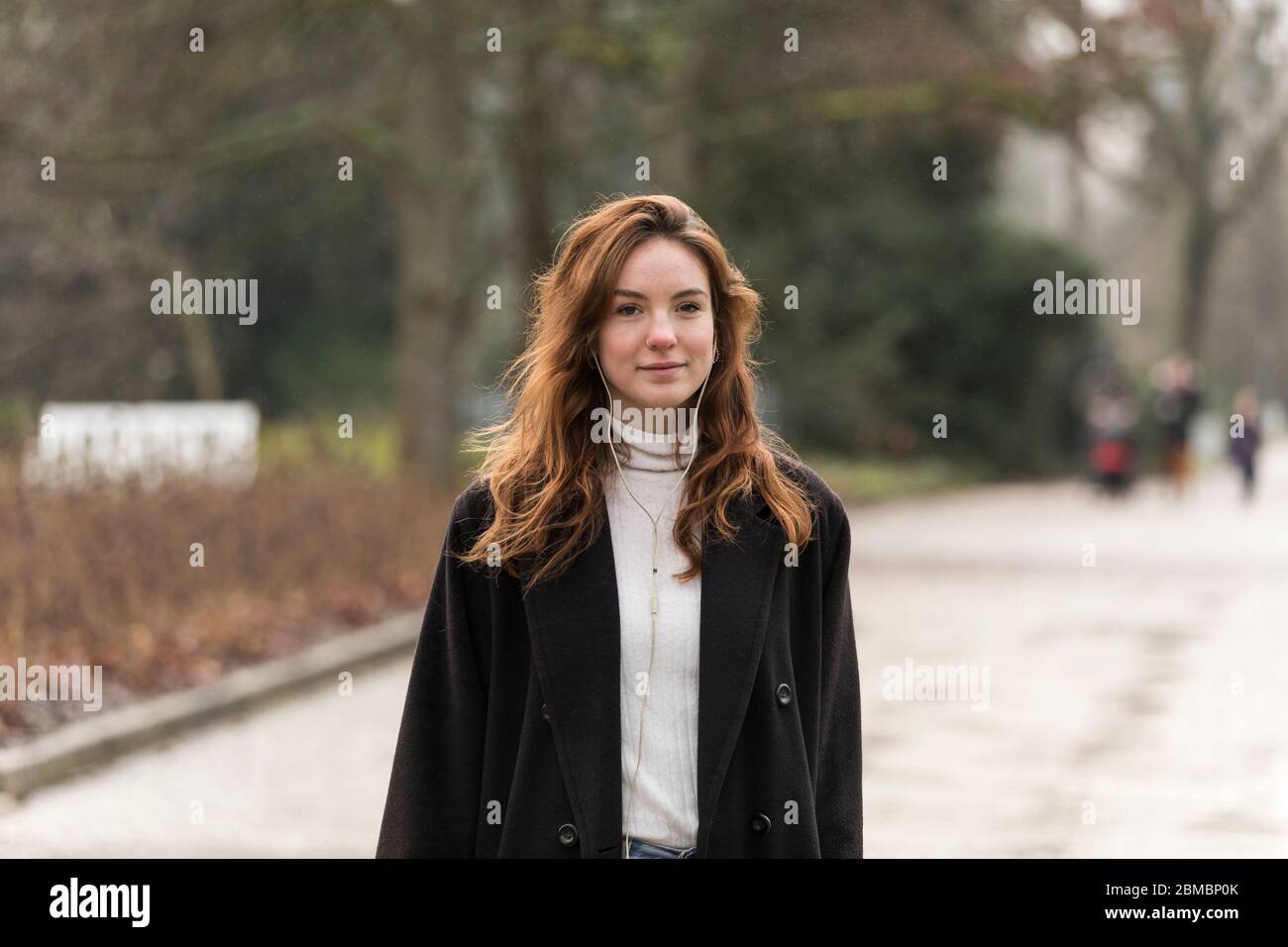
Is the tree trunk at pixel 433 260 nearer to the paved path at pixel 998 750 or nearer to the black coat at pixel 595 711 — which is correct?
the paved path at pixel 998 750

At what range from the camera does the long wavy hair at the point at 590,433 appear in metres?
2.96

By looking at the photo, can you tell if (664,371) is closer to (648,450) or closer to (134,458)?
(648,450)

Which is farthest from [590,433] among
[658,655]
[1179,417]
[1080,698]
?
[1179,417]

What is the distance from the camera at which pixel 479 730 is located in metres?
3.01

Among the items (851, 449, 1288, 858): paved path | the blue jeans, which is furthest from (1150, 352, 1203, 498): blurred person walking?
the blue jeans

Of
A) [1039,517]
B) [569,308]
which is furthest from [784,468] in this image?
[1039,517]

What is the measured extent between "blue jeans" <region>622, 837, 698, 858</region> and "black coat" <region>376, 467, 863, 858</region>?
3 cm

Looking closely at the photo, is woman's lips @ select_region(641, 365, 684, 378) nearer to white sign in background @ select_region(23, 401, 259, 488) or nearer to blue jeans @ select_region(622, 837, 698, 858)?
blue jeans @ select_region(622, 837, 698, 858)

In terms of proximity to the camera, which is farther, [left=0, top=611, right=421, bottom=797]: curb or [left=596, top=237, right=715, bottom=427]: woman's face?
[left=0, top=611, right=421, bottom=797]: curb

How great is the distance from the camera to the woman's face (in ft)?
9.73

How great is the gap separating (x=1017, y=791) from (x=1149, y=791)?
549 mm

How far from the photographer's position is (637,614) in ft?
9.71

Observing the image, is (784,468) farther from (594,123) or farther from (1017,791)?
(594,123)

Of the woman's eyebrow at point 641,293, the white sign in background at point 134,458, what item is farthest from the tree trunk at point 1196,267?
the woman's eyebrow at point 641,293
